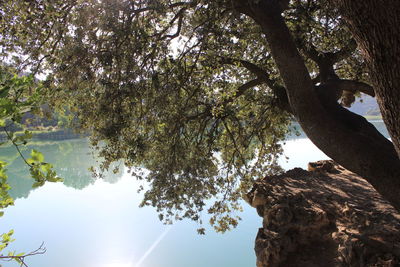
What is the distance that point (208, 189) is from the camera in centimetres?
534

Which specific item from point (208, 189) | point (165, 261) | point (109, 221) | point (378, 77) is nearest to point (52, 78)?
point (208, 189)

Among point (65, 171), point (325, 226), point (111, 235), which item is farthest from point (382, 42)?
point (65, 171)

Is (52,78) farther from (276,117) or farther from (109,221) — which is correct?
(109,221)

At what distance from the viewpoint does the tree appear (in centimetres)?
326

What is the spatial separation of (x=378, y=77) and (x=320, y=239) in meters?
2.61

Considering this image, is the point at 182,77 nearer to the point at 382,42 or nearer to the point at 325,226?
the point at 325,226

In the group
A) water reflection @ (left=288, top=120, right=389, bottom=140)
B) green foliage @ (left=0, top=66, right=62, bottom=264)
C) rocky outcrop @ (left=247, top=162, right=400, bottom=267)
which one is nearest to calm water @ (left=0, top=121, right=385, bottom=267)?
water reflection @ (left=288, top=120, right=389, bottom=140)

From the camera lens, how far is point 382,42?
1557 millimetres

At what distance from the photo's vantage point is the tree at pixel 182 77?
3.26 metres

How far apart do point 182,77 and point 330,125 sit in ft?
7.58

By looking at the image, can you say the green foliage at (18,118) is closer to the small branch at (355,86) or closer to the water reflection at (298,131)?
the small branch at (355,86)

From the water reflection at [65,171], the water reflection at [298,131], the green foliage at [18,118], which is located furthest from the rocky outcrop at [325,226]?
the water reflection at [65,171]

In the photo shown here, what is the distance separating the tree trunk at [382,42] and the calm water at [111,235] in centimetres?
736

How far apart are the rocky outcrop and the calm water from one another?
213 inches
